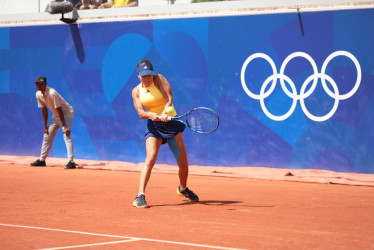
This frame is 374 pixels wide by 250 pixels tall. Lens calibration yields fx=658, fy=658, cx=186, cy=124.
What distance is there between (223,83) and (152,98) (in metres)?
6.23

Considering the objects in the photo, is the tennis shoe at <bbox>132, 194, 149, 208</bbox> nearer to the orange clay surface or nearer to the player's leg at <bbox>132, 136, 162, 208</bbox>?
the player's leg at <bbox>132, 136, 162, 208</bbox>

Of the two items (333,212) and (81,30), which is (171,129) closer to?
(333,212)

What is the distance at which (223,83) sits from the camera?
14672 millimetres

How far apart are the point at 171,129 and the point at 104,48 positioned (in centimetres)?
808

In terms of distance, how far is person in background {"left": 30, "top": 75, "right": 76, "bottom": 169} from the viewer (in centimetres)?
1436

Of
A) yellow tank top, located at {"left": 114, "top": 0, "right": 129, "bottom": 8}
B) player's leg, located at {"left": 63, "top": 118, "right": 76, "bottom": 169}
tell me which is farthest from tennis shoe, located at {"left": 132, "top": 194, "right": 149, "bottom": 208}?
yellow tank top, located at {"left": 114, "top": 0, "right": 129, "bottom": 8}

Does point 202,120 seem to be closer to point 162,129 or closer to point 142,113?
point 162,129

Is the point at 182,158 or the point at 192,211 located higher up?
the point at 182,158

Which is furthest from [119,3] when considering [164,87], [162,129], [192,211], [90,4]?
[192,211]

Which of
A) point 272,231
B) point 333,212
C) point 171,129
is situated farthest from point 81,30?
point 272,231

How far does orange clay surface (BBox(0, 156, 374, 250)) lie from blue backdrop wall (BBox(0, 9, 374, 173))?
2.56 feet

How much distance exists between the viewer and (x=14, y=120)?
1772 cm

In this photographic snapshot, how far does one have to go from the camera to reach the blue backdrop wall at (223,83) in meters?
13.3

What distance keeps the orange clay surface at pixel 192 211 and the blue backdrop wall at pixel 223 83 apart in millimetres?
781
